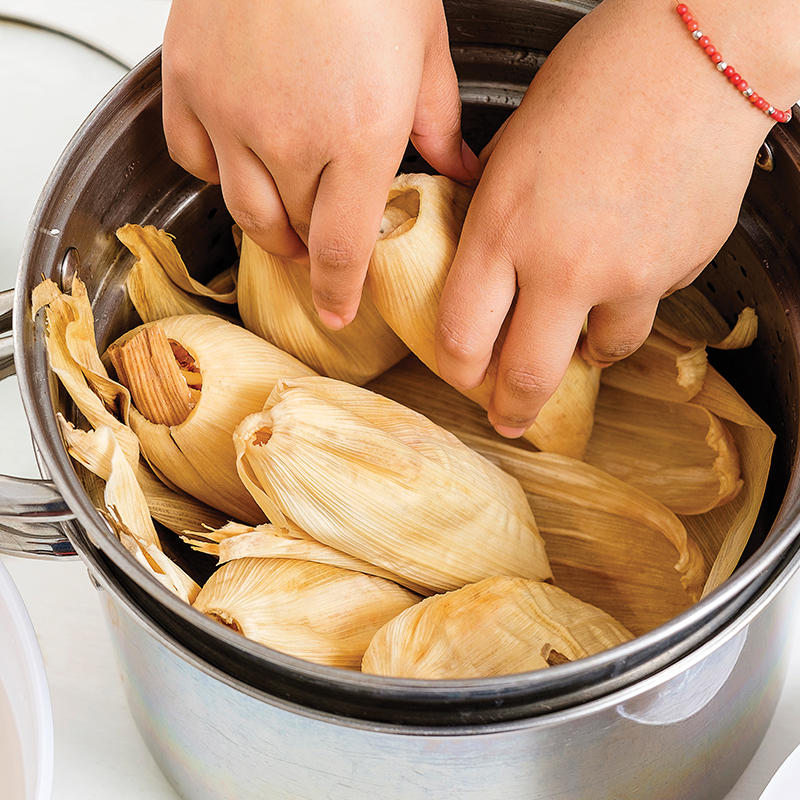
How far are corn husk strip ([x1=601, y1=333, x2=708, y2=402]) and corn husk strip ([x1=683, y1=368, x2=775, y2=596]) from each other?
0.03ft

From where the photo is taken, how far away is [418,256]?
1.53ft

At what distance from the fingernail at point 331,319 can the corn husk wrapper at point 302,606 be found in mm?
111

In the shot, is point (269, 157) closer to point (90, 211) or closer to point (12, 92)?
point (90, 211)

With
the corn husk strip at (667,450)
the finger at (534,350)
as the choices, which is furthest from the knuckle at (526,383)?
the corn husk strip at (667,450)

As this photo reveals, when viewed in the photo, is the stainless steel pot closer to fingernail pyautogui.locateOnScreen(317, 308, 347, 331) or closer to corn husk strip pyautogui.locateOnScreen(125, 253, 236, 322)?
corn husk strip pyautogui.locateOnScreen(125, 253, 236, 322)

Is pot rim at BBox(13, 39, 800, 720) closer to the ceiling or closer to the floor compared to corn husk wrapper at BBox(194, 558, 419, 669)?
closer to the ceiling

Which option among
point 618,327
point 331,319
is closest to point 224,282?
point 331,319

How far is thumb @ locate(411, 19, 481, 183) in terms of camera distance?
17.3 inches

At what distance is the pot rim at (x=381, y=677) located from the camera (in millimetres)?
332

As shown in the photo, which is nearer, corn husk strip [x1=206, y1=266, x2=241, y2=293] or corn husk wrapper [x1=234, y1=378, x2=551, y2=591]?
corn husk wrapper [x1=234, y1=378, x2=551, y2=591]

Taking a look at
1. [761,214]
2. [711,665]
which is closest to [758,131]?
[761,214]

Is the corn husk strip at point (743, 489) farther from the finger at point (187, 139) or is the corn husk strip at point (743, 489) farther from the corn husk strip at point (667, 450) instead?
the finger at point (187, 139)

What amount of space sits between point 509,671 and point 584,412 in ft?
0.55

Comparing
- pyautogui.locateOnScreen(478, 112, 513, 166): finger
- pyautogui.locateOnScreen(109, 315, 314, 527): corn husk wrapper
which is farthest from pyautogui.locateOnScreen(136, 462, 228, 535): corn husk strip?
pyautogui.locateOnScreen(478, 112, 513, 166): finger
